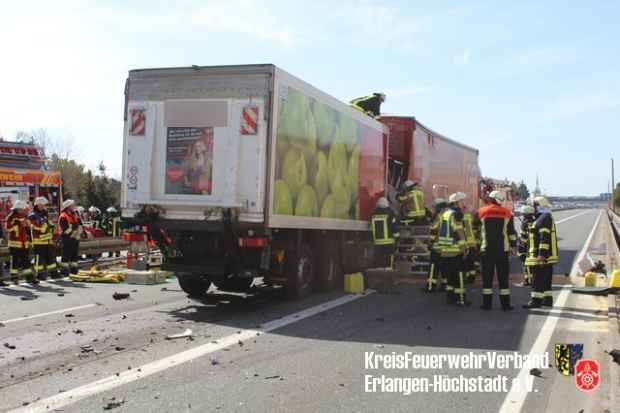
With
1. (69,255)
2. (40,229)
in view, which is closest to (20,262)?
(40,229)

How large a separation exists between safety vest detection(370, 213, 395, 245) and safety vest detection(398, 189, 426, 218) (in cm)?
136

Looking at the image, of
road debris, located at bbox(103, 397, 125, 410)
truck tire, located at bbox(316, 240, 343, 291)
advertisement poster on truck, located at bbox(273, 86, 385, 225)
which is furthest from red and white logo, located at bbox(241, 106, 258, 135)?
road debris, located at bbox(103, 397, 125, 410)

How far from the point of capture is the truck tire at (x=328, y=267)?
1094cm

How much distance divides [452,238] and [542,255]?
1371 millimetres

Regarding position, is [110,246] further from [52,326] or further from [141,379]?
[141,379]

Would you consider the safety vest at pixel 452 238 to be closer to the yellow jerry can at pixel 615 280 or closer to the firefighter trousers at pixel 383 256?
the yellow jerry can at pixel 615 280

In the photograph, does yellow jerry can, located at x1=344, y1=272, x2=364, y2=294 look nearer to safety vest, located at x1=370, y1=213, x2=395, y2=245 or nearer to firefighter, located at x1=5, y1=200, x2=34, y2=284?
safety vest, located at x1=370, y1=213, x2=395, y2=245

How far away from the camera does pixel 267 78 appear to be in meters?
8.63

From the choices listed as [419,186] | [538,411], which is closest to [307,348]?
[538,411]

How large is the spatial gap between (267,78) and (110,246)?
9975 millimetres

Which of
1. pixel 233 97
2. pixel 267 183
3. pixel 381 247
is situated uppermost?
pixel 233 97

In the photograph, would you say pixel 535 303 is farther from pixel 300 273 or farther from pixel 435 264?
pixel 300 273

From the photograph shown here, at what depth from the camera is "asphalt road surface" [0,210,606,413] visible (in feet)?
16.3

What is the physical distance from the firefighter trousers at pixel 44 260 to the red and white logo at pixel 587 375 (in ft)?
34.1
